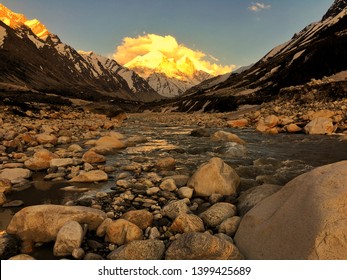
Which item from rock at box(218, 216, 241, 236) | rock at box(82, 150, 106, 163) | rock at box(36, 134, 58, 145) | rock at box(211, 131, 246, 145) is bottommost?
rock at box(218, 216, 241, 236)

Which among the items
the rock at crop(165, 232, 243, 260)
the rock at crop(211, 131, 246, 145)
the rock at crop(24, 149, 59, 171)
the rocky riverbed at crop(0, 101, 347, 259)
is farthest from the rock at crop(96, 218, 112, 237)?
the rock at crop(211, 131, 246, 145)

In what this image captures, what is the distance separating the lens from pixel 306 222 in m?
4.35

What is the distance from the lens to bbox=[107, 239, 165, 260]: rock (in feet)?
14.8

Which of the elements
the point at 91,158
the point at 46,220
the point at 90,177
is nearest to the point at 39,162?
the point at 91,158

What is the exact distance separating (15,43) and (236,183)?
187518 mm

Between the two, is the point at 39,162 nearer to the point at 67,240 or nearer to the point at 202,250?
the point at 67,240

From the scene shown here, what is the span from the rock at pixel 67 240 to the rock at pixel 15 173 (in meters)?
4.82

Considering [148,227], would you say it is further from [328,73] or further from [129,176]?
[328,73]

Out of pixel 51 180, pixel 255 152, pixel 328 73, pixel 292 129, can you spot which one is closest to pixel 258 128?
pixel 292 129

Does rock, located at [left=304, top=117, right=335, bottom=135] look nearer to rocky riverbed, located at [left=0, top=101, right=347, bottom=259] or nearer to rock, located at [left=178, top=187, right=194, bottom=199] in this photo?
rocky riverbed, located at [left=0, top=101, right=347, bottom=259]

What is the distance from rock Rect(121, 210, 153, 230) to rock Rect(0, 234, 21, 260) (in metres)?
1.94

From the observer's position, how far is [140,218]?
590 cm

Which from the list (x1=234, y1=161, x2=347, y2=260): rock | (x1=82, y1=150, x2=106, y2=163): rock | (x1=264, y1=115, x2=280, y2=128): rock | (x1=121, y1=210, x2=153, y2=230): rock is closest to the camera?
(x1=234, y1=161, x2=347, y2=260): rock

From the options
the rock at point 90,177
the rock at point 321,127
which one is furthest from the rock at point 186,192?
the rock at point 321,127
